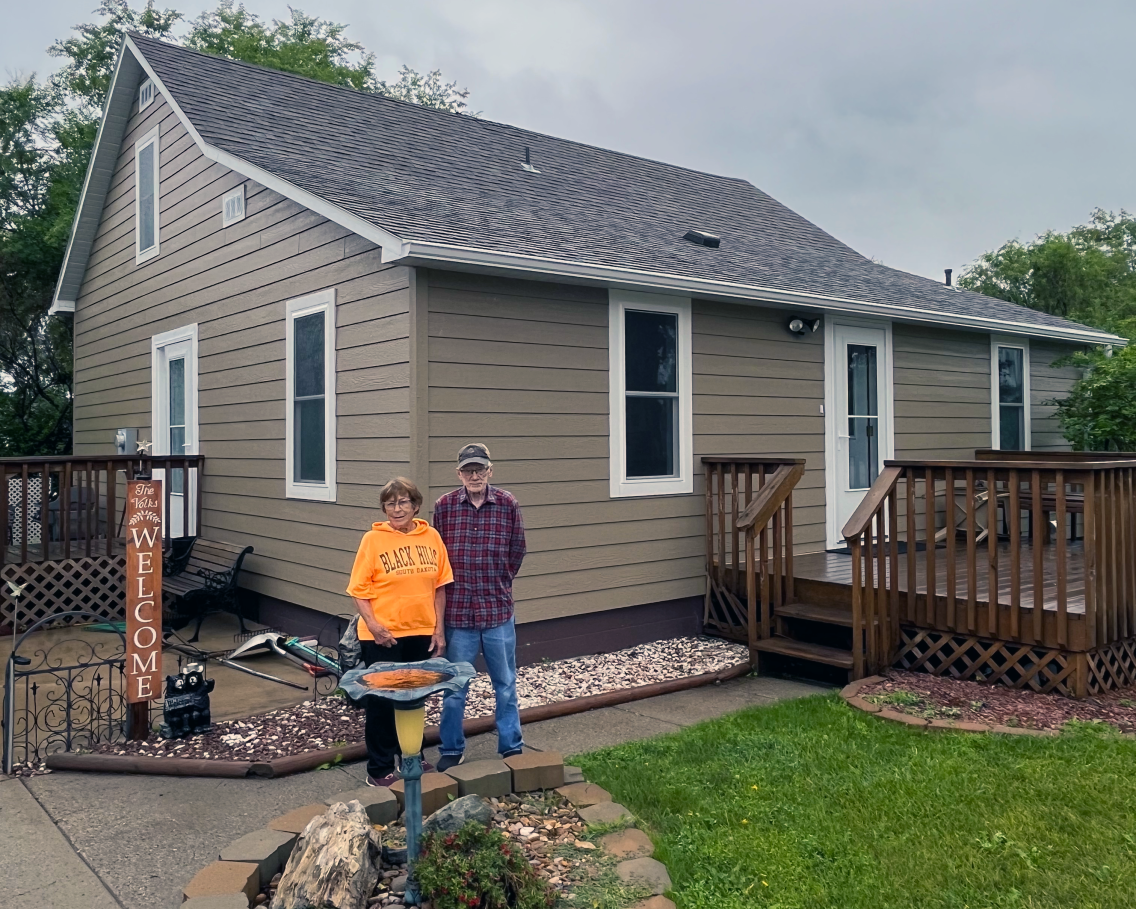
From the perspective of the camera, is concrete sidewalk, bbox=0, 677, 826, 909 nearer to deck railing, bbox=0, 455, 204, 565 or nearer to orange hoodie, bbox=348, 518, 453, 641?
orange hoodie, bbox=348, 518, 453, 641

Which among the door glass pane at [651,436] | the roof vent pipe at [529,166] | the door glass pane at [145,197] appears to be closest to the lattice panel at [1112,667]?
the door glass pane at [651,436]

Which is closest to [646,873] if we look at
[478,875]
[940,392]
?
[478,875]

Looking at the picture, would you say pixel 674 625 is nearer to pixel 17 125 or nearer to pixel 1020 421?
pixel 1020 421

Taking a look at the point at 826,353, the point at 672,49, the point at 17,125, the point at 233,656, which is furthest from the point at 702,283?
the point at 17,125

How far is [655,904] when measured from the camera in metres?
2.92

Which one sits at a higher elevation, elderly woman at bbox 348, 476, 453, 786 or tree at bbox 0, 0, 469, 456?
tree at bbox 0, 0, 469, 456

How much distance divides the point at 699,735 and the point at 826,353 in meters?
4.70

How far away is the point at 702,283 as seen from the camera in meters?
7.09

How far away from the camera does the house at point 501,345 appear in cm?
638

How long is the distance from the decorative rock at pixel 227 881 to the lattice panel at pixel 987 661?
434cm

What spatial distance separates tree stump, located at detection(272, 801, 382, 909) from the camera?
2844 mm

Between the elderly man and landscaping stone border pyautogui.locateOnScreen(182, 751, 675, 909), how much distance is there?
1.49ft

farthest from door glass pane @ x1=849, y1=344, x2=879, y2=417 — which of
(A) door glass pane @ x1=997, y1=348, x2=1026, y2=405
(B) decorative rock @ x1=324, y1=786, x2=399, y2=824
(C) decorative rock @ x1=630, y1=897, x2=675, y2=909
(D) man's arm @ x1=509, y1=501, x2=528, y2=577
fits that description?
(C) decorative rock @ x1=630, y1=897, x2=675, y2=909

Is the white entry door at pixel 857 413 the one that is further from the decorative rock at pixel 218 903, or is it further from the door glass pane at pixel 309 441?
the decorative rock at pixel 218 903
